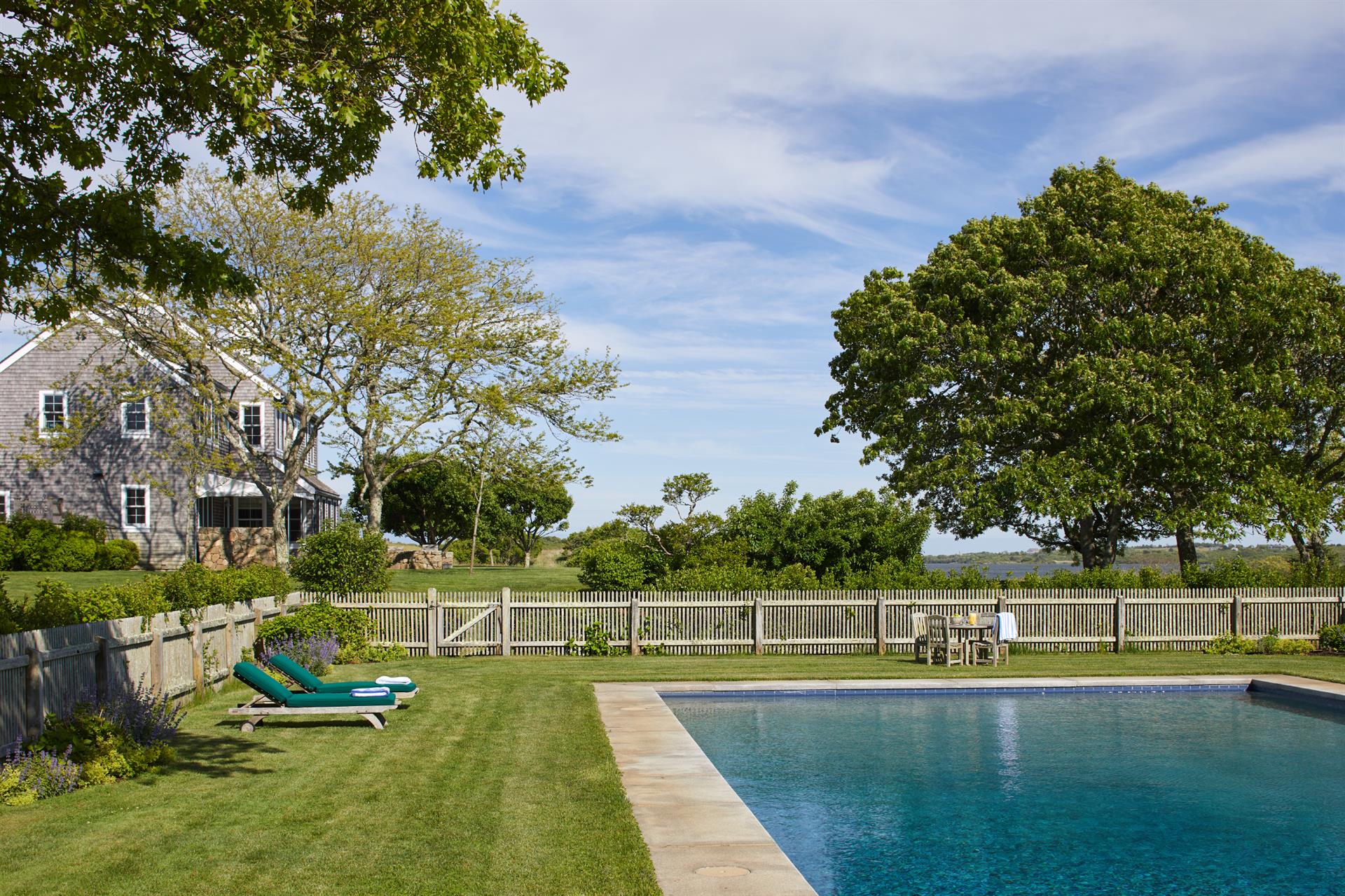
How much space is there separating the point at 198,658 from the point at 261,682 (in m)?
2.81

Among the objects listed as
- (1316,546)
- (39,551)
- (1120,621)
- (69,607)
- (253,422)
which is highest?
(253,422)

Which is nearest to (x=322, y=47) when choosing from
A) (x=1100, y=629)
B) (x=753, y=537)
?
(x=753, y=537)

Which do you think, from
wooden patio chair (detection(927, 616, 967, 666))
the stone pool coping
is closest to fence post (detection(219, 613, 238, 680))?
the stone pool coping

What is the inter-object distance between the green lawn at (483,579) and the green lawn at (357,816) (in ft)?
57.2

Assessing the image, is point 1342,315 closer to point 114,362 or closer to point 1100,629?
point 1100,629

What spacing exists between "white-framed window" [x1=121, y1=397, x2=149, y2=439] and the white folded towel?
92.1 ft

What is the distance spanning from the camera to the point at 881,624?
80.3ft

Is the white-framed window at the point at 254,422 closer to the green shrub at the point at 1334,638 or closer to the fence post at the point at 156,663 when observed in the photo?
the fence post at the point at 156,663

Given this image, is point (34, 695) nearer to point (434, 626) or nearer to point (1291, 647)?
point (434, 626)

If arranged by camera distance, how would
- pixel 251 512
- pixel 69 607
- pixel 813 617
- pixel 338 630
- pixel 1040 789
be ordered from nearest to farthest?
pixel 1040 789
pixel 69 607
pixel 338 630
pixel 813 617
pixel 251 512

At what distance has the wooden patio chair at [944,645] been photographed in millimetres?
22389

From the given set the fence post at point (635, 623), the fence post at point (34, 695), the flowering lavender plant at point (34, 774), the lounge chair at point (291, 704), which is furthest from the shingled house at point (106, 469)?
the flowering lavender plant at point (34, 774)

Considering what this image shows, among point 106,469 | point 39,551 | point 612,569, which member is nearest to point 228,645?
point 612,569

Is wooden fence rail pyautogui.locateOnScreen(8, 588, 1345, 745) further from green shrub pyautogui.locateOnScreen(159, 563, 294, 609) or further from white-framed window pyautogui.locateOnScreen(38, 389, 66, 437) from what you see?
white-framed window pyautogui.locateOnScreen(38, 389, 66, 437)
